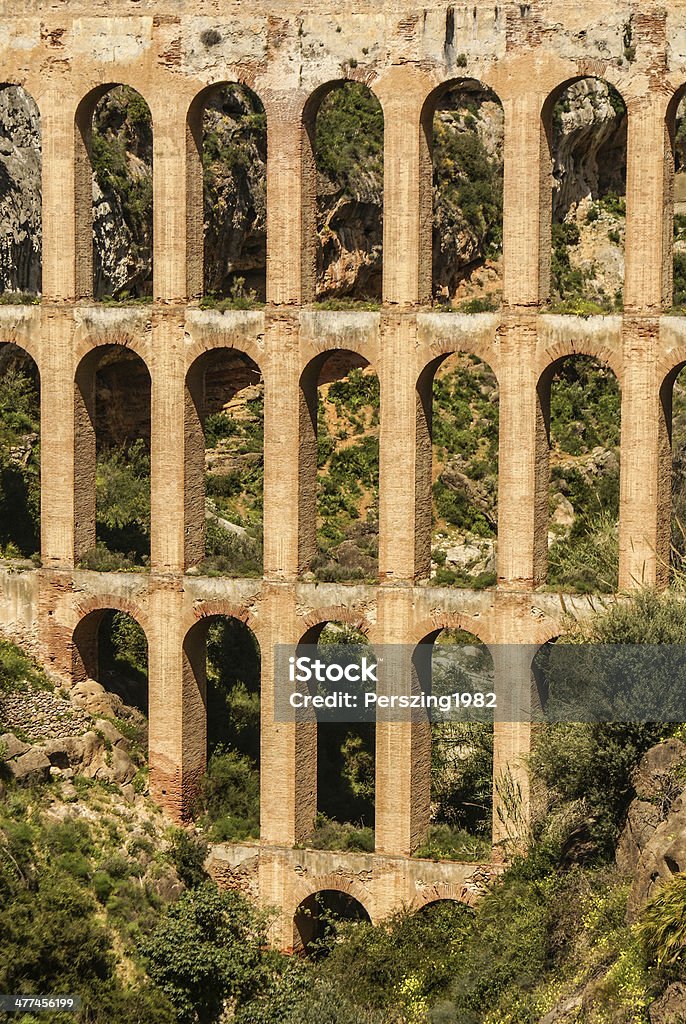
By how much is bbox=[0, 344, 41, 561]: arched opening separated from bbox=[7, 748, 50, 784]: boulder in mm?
5824

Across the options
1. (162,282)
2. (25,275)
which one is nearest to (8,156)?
(25,275)

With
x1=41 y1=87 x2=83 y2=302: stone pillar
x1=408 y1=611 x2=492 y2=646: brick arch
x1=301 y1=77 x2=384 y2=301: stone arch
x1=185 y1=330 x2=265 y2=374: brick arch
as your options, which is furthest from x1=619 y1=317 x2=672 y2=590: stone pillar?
x1=301 y1=77 x2=384 y2=301: stone arch

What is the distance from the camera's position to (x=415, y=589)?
42281 mm

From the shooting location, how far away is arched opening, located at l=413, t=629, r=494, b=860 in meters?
42.8

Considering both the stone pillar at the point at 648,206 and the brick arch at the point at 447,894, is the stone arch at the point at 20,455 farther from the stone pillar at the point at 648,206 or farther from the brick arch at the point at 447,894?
the stone pillar at the point at 648,206

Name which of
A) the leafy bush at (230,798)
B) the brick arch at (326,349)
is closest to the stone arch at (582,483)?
the brick arch at (326,349)

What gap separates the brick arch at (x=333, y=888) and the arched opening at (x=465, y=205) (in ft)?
85.1

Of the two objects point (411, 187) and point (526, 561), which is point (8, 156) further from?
point (526, 561)

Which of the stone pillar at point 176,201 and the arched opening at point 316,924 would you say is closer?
the arched opening at point 316,924

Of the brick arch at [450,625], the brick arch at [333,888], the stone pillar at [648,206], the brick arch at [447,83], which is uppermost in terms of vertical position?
the brick arch at [447,83]

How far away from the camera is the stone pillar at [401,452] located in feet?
139

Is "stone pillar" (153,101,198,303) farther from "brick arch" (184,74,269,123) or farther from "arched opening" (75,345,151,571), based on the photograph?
"arched opening" (75,345,151,571)

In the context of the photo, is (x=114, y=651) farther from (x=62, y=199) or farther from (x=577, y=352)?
(x=577, y=352)

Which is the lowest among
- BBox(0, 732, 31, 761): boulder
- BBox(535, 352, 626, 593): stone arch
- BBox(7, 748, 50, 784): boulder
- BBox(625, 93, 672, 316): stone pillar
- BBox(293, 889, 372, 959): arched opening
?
BBox(293, 889, 372, 959): arched opening
